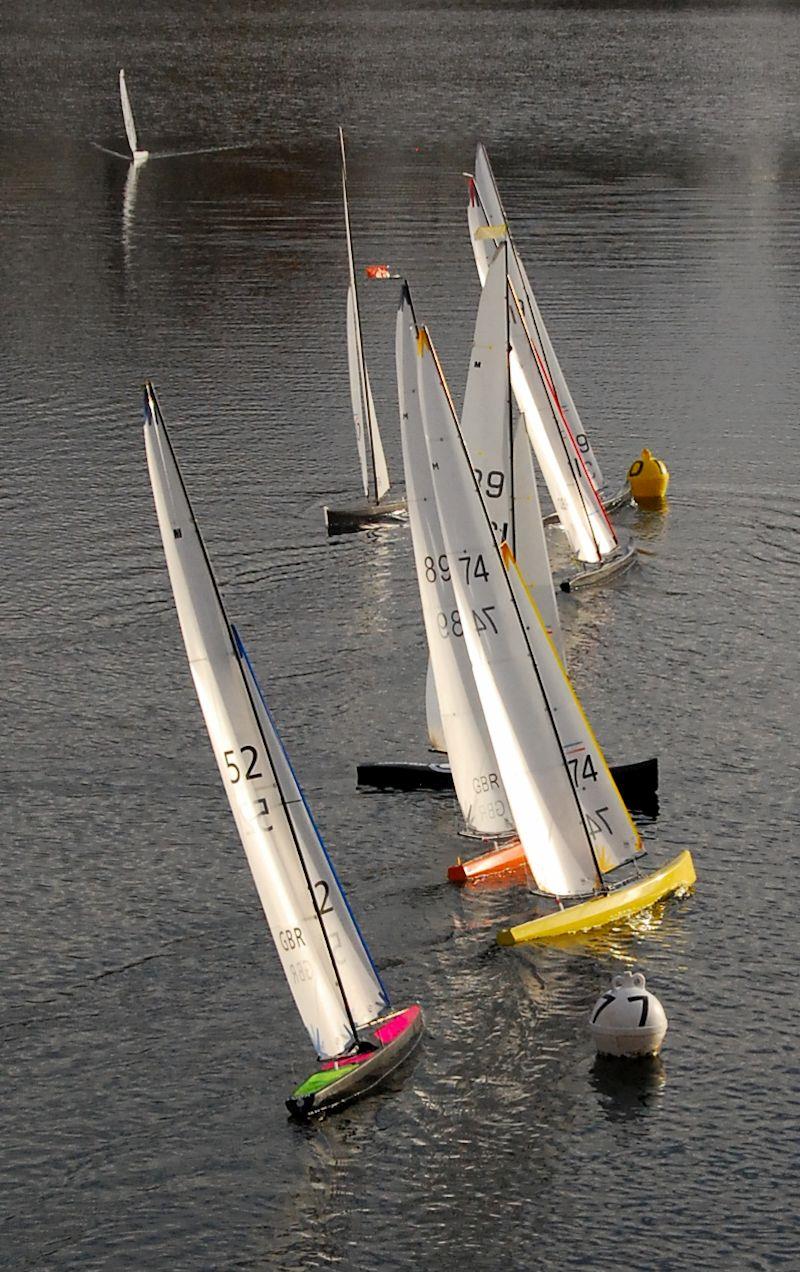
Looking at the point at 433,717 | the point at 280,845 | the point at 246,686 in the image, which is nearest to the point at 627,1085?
the point at 280,845

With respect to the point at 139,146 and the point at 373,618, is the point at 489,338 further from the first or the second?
the point at 139,146

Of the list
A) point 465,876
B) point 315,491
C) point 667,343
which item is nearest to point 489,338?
point 465,876

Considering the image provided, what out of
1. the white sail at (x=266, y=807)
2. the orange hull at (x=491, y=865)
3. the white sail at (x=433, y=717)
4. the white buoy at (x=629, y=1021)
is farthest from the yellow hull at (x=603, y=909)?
the white sail at (x=433, y=717)

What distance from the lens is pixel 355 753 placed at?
47.3 meters

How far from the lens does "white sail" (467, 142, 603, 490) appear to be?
58469 millimetres

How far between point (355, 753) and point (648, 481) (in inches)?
825

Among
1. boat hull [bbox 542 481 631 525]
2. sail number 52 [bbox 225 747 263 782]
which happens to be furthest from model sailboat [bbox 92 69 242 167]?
sail number 52 [bbox 225 747 263 782]

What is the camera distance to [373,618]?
55188 mm

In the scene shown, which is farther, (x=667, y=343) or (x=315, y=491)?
Answer: (x=667, y=343)

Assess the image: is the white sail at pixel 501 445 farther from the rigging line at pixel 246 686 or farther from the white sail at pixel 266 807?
the white sail at pixel 266 807

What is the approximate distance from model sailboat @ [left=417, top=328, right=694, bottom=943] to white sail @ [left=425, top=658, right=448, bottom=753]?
15.1ft

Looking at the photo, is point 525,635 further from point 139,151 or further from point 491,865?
point 139,151

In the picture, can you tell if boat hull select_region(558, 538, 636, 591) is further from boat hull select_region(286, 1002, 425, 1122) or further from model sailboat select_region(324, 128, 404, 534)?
boat hull select_region(286, 1002, 425, 1122)

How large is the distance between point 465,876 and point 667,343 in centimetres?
4752
